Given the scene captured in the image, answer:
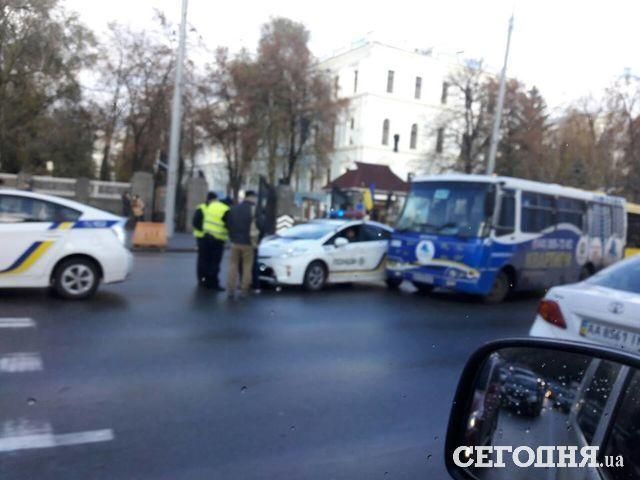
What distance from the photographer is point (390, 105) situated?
33438mm

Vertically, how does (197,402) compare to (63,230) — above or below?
below

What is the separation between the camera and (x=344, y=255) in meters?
11.8

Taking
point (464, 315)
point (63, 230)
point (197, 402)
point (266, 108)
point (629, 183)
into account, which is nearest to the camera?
point (197, 402)

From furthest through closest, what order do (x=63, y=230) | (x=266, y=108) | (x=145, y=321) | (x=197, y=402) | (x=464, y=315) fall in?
(x=266, y=108) < (x=464, y=315) < (x=63, y=230) < (x=145, y=321) < (x=197, y=402)

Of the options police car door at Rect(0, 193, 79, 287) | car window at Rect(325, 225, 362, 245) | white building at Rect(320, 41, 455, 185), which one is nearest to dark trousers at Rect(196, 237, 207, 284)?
car window at Rect(325, 225, 362, 245)

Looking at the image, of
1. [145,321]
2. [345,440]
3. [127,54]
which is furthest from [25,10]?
[127,54]

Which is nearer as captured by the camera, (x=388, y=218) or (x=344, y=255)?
(x=344, y=255)

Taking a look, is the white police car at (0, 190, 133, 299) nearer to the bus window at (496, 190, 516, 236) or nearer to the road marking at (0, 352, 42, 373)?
the road marking at (0, 352, 42, 373)

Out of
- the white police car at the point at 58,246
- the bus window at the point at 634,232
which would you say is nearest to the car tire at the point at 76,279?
the white police car at the point at 58,246

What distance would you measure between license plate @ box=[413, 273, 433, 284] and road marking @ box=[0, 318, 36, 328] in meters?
6.69

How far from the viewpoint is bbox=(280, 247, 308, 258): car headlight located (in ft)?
36.5

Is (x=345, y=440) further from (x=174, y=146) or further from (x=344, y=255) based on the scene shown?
(x=174, y=146)

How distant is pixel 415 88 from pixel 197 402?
1086 inches

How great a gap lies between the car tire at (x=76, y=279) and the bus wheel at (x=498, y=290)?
6949 millimetres
